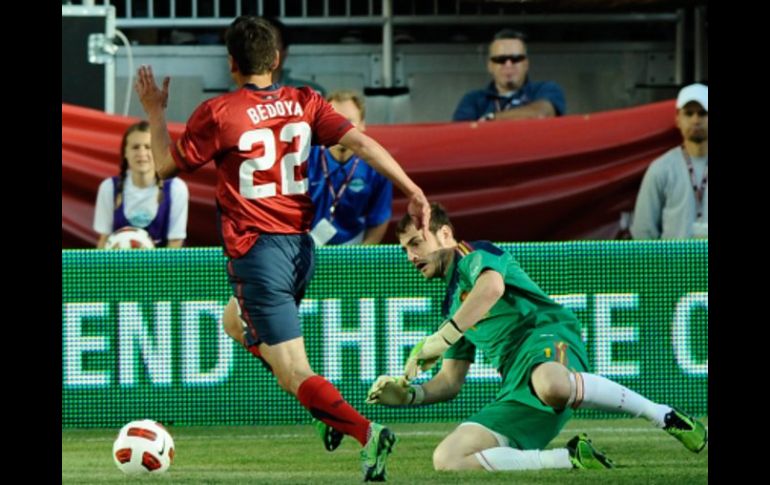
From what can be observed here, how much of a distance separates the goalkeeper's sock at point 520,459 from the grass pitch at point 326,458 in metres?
0.25

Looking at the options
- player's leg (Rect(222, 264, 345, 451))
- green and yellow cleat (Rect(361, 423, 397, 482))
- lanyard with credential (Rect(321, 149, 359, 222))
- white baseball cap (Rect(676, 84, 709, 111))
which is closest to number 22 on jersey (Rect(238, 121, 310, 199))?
player's leg (Rect(222, 264, 345, 451))

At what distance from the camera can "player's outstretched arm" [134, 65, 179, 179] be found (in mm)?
7582

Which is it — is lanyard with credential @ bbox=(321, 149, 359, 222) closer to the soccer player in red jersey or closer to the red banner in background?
the red banner in background

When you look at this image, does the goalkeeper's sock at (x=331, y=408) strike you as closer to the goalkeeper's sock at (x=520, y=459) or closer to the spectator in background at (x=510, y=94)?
the goalkeeper's sock at (x=520, y=459)

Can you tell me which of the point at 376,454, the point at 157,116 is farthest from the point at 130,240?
the point at 376,454

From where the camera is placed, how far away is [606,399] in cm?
815

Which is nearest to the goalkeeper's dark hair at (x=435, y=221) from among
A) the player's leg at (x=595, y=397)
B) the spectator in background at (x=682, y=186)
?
the player's leg at (x=595, y=397)

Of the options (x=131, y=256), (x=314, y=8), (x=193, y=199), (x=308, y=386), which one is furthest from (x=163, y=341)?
(x=314, y=8)

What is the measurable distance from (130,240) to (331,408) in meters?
3.85

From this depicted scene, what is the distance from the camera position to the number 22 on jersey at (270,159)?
25.0 ft

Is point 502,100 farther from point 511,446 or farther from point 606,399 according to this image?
point 606,399
